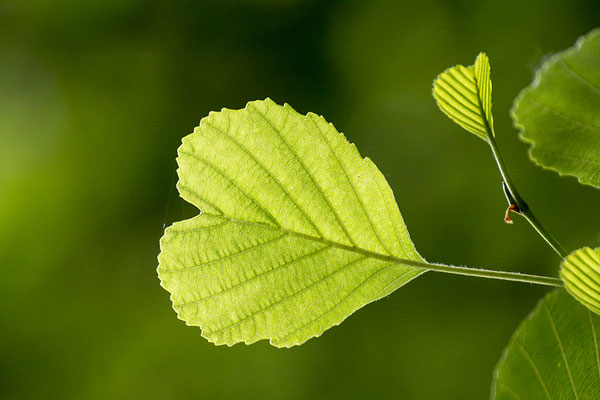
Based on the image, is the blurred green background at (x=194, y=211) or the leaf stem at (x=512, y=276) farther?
the blurred green background at (x=194, y=211)

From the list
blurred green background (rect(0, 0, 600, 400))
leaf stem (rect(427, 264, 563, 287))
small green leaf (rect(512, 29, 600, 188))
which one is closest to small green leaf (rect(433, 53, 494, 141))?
small green leaf (rect(512, 29, 600, 188))

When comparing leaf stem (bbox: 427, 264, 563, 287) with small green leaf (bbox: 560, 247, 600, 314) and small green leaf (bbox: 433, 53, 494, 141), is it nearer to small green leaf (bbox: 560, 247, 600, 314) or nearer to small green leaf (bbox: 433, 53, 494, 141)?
small green leaf (bbox: 560, 247, 600, 314)

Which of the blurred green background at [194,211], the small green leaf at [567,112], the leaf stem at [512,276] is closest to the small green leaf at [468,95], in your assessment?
the small green leaf at [567,112]

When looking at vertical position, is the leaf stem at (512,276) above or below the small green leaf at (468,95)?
below

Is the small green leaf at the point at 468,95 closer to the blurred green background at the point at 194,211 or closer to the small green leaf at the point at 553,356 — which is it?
the small green leaf at the point at 553,356

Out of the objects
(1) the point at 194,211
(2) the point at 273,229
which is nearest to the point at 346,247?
(2) the point at 273,229

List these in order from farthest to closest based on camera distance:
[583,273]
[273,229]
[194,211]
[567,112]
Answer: [194,211]
[273,229]
[567,112]
[583,273]

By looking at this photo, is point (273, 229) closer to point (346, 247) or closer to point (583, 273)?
point (346, 247)
